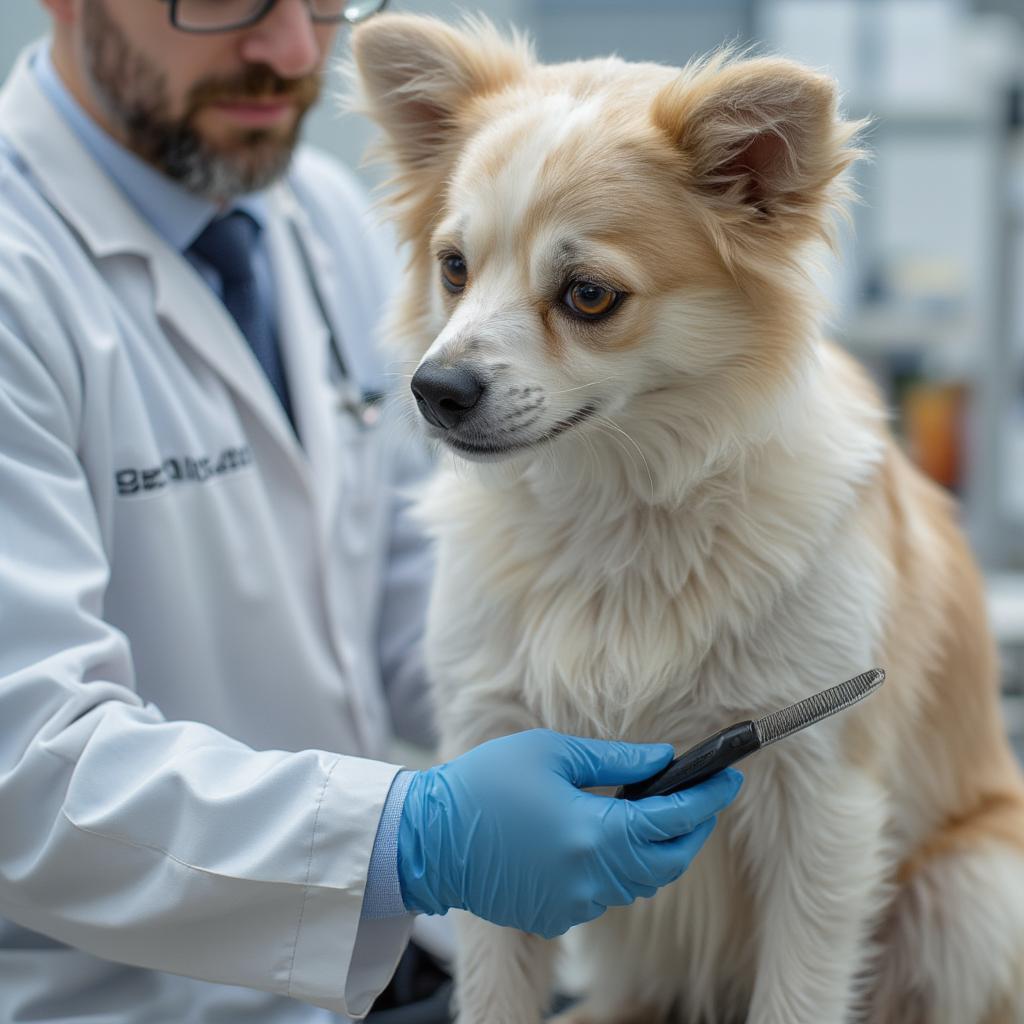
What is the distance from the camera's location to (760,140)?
91 centimetres

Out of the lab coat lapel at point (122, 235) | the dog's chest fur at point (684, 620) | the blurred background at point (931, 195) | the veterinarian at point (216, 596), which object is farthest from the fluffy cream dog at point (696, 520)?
the blurred background at point (931, 195)

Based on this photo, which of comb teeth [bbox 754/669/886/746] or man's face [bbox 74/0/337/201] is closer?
comb teeth [bbox 754/669/886/746]

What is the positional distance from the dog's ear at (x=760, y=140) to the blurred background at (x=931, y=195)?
171 centimetres

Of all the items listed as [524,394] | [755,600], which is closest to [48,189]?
[524,394]

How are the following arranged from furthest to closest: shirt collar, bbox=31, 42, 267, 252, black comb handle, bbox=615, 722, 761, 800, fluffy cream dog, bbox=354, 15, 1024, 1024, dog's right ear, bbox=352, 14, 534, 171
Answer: shirt collar, bbox=31, 42, 267, 252, dog's right ear, bbox=352, 14, 534, 171, fluffy cream dog, bbox=354, 15, 1024, 1024, black comb handle, bbox=615, 722, 761, 800

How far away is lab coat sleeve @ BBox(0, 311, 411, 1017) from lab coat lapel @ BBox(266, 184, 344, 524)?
402 millimetres

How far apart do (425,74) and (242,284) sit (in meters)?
0.36

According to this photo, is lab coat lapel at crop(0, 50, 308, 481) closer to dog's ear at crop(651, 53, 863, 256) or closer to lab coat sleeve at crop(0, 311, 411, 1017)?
lab coat sleeve at crop(0, 311, 411, 1017)

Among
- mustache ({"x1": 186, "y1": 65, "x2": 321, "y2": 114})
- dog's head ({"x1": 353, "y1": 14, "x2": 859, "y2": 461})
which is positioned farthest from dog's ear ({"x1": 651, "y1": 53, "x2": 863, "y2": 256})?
mustache ({"x1": 186, "y1": 65, "x2": 321, "y2": 114})

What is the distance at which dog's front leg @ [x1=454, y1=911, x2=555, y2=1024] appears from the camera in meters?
0.98

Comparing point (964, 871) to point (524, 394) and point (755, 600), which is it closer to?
point (755, 600)

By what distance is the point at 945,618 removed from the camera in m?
1.09

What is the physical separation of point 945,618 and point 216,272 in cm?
88

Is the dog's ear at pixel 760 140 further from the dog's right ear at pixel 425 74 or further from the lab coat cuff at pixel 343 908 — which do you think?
the lab coat cuff at pixel 343 908
